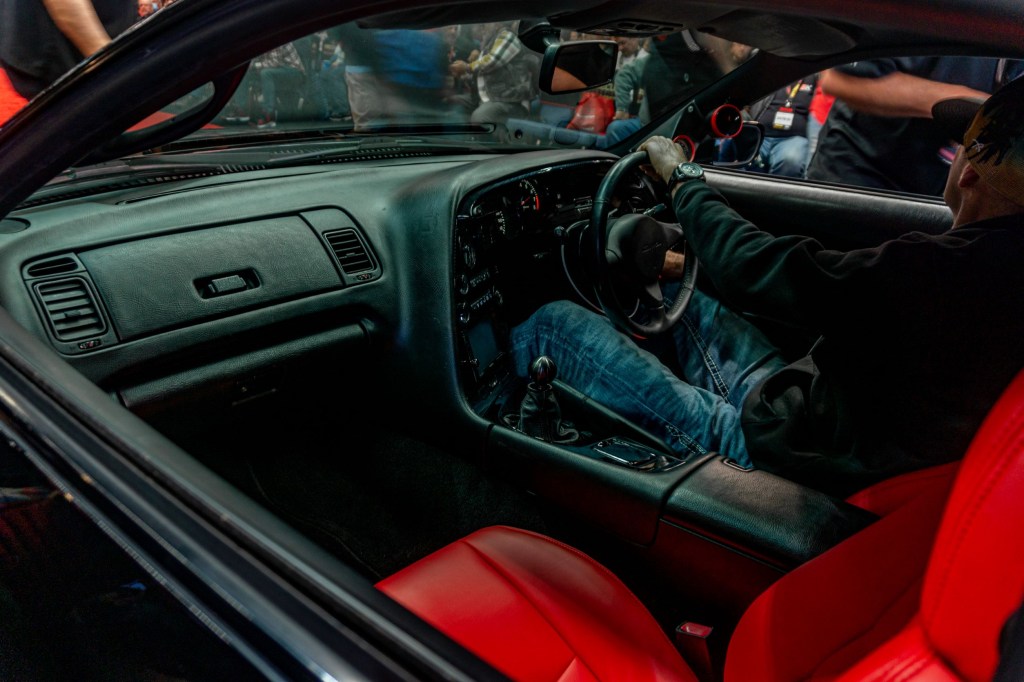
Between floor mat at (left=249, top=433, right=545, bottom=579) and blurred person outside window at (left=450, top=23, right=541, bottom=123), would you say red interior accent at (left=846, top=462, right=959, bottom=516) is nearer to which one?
floor mat at (left=249, top=433, right=545, bottom=579)

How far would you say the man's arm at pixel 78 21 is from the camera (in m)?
2.13

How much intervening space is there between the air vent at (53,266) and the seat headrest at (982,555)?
5.10 ft

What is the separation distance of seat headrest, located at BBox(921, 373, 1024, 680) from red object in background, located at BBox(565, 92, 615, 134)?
11.7 ft

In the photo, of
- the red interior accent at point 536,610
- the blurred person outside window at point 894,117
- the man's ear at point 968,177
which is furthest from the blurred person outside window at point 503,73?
the red interior accent at point 536,610

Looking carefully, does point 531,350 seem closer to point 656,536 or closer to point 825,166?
point 656,536

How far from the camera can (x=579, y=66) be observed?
6.29ft

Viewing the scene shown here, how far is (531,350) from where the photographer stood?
2113 mm

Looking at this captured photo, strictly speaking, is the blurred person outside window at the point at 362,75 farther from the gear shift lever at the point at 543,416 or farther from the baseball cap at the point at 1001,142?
the baseball cap at the point at 1001,142

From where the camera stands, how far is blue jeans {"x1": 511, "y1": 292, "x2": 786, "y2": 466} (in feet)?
5.65

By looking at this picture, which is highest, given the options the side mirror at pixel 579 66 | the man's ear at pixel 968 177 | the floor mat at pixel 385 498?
the side mirror at pixel 579 66

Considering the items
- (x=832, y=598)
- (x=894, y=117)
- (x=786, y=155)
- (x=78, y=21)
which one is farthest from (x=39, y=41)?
(x=786, y=155)

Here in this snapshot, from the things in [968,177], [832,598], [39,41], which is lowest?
[832,598]

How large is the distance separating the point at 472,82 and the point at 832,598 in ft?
9.88

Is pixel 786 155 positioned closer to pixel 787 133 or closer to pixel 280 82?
pixel 787 133
